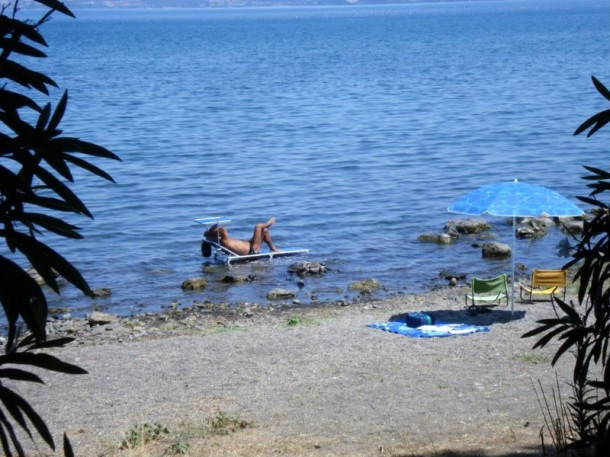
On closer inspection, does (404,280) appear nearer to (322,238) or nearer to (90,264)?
(322,238)

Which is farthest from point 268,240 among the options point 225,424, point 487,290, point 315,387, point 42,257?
point 42,257

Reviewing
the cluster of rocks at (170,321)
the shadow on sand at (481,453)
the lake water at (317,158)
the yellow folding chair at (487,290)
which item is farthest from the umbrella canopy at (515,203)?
the shadow on sand at (481,453)

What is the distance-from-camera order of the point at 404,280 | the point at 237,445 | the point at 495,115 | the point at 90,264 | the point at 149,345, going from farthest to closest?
the point at 495,115 → the point at 90,264 → the point at 404,280 → the point at 149,345 → the point at 237,445

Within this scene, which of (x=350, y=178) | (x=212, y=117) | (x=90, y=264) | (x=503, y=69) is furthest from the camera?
(x=503, y=69)

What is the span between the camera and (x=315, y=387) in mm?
10180

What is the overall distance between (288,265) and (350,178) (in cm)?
1050

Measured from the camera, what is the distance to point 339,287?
17.1m

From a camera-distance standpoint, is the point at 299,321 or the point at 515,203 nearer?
the point at 515,203

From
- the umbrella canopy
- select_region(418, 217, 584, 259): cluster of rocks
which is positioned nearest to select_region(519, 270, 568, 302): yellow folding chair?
the umbrella canopy

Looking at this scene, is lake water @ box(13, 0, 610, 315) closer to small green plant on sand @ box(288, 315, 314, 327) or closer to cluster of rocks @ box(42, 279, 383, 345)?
cluster of rocks @ box(42, 279, 383, 345)

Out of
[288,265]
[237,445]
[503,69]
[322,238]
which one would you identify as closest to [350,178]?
[322,238]

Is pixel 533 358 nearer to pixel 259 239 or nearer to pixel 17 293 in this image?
pixel 17 293

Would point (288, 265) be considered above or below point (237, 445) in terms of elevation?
below

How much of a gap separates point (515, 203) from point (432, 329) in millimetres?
1904
